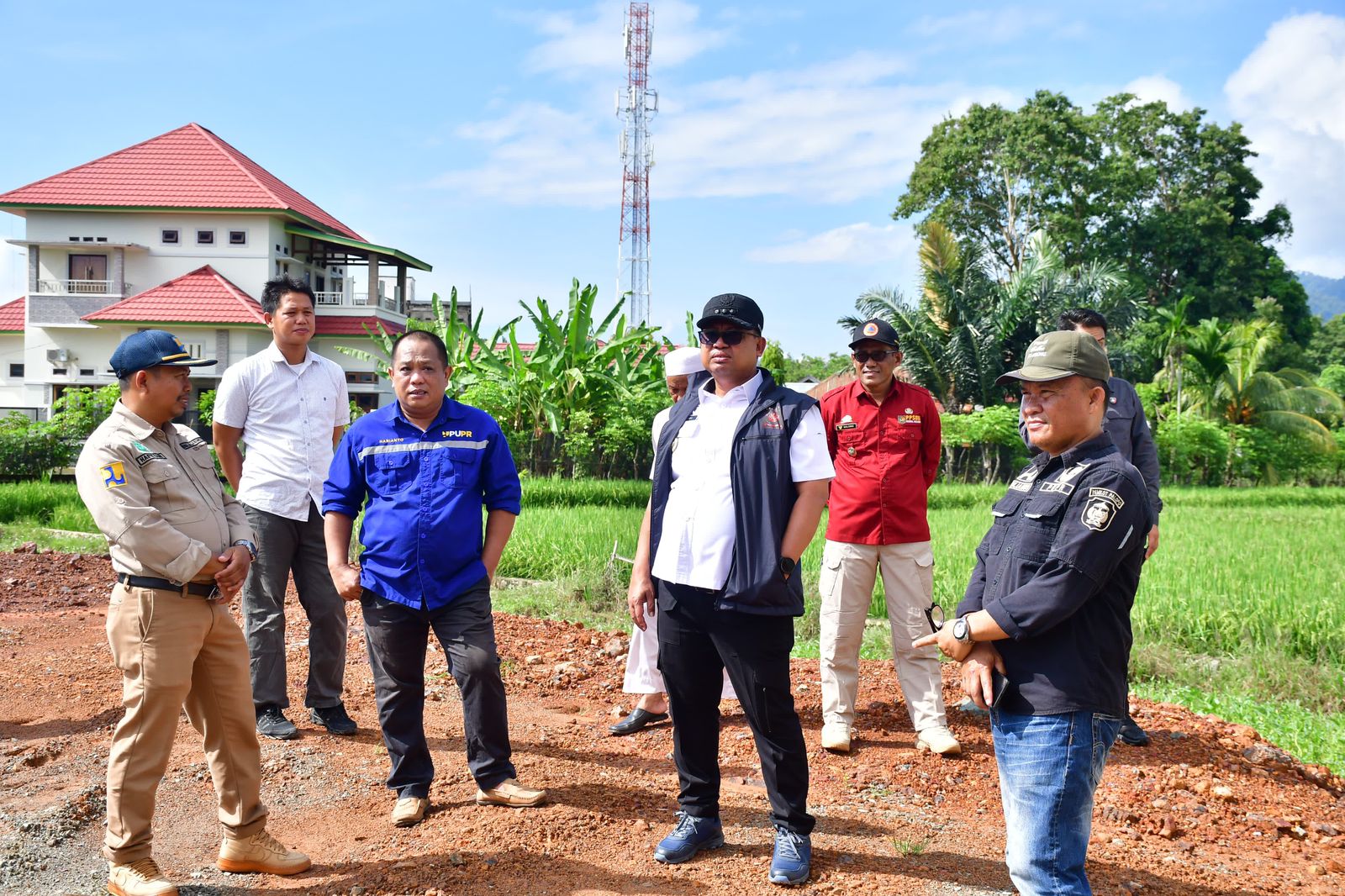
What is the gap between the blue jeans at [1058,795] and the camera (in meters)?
2.49

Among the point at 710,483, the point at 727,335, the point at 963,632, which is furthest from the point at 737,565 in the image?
the point at 963,632

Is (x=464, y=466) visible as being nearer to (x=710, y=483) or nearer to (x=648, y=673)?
(x=710, y=483)

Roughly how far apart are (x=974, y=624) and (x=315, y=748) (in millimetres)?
3407

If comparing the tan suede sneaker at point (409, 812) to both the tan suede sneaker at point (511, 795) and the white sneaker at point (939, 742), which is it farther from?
the white sneaker at point (939, 742)

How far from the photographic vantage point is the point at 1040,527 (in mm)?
2578

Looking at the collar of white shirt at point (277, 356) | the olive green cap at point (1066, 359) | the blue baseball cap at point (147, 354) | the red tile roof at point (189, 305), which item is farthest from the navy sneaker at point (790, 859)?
the red tile roof at point (189, 305)

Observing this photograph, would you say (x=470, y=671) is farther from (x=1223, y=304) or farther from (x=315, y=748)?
(x=1223, y=304)

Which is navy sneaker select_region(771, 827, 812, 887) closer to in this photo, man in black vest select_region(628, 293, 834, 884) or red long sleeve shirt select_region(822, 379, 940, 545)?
man in black vest select_region(628, 293, 834, 884)

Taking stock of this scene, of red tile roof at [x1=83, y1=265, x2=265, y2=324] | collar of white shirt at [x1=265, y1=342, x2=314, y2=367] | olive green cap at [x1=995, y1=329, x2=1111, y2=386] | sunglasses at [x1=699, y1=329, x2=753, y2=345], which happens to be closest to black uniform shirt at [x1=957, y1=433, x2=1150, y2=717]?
olive green cap at [x1=995, y1=329, x2=1111, y2=386]

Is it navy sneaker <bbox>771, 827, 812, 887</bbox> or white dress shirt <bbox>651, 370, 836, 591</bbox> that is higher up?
white dress shirt <bbox>651, 370, 836, 591</bbox>

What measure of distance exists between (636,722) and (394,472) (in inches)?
80.5

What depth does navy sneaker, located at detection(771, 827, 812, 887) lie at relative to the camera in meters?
3.38

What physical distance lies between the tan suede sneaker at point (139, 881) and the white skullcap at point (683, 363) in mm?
2900

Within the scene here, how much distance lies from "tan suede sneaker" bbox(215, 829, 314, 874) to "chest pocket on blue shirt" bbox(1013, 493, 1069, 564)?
8.65 feet
